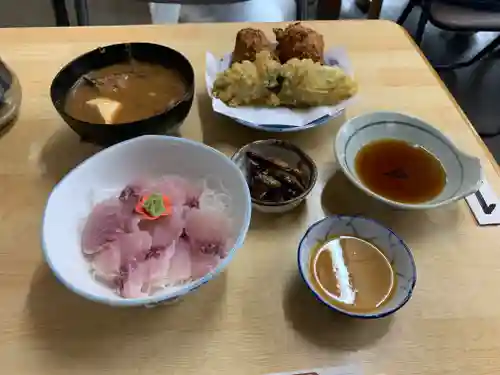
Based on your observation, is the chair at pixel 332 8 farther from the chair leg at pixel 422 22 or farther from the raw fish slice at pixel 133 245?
the raw fish slice at pixel 133 245

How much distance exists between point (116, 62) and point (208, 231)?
1.52 feet

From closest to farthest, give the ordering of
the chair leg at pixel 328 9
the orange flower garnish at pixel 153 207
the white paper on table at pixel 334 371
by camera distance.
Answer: the white paper on table at pixel 334 371 → the orange flower garnish at pixel 153 207 → the chair leg at pixel 328 9

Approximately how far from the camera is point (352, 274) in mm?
812

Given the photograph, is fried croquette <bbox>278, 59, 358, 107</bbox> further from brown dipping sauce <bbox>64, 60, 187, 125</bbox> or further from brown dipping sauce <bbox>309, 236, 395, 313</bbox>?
brown dipping sauce <bbox>309, 236, 395, 313</bbox>

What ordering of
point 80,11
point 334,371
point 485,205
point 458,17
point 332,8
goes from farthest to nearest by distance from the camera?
1. point 458,17
2. point 332,8
3. point 80,11
4. point 485,205
5. point 334,371

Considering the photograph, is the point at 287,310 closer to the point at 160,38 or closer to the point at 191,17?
the point at 160,38

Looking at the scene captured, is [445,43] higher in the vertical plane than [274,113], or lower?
lower

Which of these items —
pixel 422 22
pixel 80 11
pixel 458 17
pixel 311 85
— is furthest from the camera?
pixel 422 22

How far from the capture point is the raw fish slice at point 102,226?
80 centimetres

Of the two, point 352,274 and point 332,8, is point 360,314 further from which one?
point 332,8

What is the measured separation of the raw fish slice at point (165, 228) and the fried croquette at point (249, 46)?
1.42 ft

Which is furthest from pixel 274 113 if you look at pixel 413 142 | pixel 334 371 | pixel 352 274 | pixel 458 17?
pixel 458 17

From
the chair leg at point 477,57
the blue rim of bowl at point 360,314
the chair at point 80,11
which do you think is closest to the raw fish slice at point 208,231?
the blue rim of bowl at point 360,314

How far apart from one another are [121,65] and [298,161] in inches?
16.0
